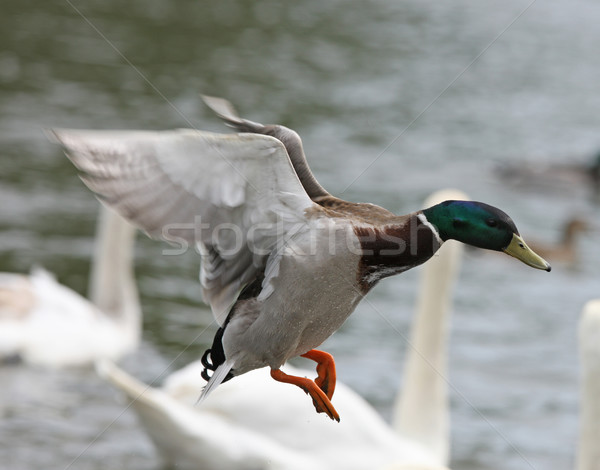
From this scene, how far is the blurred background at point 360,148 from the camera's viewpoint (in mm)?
7875

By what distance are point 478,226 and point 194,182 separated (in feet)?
2.34

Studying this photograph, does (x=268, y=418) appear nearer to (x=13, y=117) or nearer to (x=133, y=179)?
(x=133, y=179)

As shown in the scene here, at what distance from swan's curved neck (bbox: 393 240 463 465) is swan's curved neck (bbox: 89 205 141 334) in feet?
9.26

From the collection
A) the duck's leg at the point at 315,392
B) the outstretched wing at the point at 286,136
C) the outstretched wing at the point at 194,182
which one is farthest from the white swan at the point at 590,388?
the outstretched wing at the point at 194,182

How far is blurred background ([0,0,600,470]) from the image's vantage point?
7.88 m

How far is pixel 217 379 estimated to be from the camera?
9.02ft

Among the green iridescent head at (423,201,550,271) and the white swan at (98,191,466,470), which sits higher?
the green iridescent head at (423,201,550,271)

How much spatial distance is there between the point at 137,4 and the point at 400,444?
52.8 feet

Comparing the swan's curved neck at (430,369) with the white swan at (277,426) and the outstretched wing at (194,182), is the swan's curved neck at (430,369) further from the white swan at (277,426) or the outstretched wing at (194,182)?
the outstretched wing at (194,182)

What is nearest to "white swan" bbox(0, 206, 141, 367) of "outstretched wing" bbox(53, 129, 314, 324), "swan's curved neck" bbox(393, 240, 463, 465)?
"swan's curved neck" bbox(393, 240, 463, 465)

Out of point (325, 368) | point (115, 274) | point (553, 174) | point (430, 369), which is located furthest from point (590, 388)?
point (553, 174)

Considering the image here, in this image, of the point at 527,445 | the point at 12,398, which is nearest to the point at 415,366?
the point at 527,445

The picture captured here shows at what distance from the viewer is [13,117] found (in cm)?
1355

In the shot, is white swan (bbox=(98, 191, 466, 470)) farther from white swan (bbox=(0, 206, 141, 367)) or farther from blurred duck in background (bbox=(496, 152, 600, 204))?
blurred duck in background (bbox=(496, 152, 600, 204))
